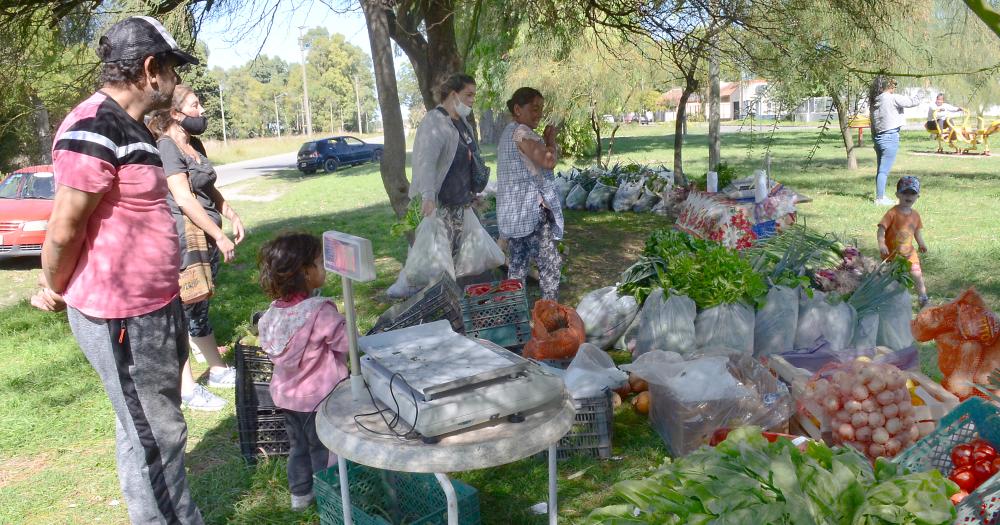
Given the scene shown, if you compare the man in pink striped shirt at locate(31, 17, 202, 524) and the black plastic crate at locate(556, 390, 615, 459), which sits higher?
the man in pink striped shirt at locate(31, 17, 202, 524)

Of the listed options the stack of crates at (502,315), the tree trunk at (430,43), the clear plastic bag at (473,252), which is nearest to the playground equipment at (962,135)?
the tree trunk at (430,43)

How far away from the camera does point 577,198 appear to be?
451 inches

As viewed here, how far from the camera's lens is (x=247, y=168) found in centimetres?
3058

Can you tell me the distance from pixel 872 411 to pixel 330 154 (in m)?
25.6

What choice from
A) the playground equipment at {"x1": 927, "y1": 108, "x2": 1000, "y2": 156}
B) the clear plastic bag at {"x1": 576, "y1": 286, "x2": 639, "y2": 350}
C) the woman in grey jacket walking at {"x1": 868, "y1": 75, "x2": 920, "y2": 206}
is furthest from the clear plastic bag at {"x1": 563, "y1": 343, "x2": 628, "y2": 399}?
the playground equipment at {"x1": 927, "y1": 108, "x2": 1000, "y2": 156}

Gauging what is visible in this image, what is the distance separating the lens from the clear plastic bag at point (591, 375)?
3.64 m

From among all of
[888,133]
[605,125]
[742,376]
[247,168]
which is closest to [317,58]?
[247,168]

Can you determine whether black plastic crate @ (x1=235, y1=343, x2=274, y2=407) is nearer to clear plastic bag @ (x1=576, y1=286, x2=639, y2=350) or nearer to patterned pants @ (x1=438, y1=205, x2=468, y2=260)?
clear plastic bag @ (x1=576, y1=286, x2=639, y2=350)

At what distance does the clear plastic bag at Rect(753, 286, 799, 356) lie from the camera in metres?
4.39

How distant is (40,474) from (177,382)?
1.81m

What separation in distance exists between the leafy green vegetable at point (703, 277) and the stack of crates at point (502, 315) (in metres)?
0.71

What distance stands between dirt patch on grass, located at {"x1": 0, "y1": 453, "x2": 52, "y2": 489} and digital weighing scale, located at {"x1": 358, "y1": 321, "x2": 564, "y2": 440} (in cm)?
259

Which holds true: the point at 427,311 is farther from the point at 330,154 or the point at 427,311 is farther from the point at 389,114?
the point at 330,154

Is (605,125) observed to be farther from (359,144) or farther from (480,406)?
(480,406)
